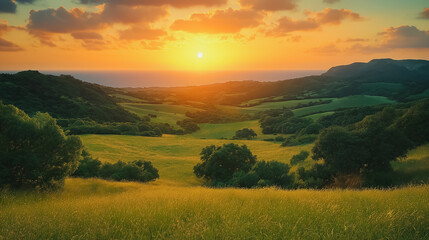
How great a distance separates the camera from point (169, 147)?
221ft

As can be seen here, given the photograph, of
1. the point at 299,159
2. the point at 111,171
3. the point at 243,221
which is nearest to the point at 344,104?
the point at 299,159

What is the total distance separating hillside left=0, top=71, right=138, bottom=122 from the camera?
402 feet

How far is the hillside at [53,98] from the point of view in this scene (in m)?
122

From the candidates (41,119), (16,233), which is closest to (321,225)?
(16,233)

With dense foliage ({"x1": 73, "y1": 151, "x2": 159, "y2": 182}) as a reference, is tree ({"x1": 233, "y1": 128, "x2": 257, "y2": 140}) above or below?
below

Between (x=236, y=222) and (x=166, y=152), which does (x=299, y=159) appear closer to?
(x=166, y=152)

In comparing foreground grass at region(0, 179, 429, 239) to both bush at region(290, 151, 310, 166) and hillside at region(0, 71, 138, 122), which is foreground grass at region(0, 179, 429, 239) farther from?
hillside at region(0, 71, 138, 122)

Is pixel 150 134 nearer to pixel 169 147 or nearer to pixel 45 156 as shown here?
pixel 169 147

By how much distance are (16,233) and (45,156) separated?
12.4 meters

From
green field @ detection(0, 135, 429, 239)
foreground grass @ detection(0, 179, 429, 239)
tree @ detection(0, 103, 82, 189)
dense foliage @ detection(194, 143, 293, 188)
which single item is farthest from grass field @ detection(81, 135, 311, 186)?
foreground grass @ detection(0, 179, 429, 239)

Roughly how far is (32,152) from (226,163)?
26.6 metres

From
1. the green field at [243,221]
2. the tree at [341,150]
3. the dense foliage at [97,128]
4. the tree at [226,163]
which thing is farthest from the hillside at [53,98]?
the green field at [243,221]

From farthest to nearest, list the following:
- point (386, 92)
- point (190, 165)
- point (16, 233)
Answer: point (386, 92) < point (190, 165) < point (16, 233)

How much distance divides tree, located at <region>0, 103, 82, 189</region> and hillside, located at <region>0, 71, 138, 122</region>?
114637mm
